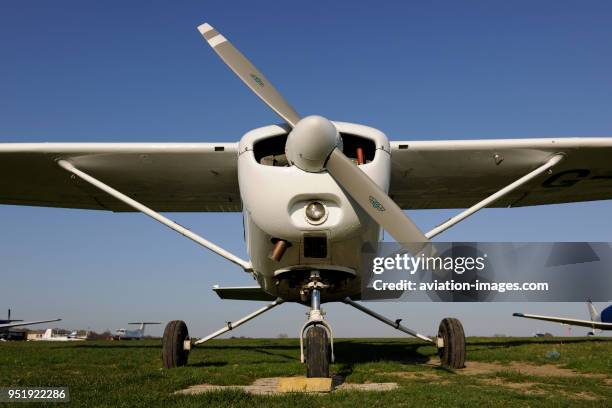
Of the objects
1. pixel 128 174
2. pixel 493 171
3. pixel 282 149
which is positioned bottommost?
pixel 282 149

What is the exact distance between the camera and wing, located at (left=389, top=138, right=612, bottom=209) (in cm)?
832

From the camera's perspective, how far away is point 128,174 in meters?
9.20

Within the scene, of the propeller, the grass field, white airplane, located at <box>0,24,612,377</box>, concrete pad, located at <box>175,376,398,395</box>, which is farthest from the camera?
white airplane, located at <box>0,24,612,377</box>

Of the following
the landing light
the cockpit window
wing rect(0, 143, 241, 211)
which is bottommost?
the landing light

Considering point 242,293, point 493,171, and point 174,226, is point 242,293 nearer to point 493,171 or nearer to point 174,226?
point 174,226

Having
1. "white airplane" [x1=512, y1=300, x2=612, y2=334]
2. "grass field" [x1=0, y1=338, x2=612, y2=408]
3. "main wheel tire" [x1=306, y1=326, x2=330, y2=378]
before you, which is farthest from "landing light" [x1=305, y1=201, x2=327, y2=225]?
"white airplane" [x1=512, y1=300, x2=612, y2=334]

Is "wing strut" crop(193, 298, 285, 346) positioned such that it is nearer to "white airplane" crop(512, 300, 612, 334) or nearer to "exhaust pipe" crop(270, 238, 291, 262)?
"exhaust pipe" crop(270, 238, 291, 262)

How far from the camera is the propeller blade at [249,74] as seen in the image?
22.5 ft

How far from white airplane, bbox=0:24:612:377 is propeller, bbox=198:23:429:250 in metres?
0.01

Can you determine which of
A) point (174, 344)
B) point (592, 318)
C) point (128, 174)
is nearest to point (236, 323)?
point (174, 344)

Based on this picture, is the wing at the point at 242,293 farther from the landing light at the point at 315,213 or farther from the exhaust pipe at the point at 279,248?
the landing light at the point at 315,213

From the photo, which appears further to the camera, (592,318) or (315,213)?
(592,318)

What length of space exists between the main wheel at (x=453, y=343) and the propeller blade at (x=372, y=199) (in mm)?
2413

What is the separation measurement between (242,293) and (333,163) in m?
7.26
